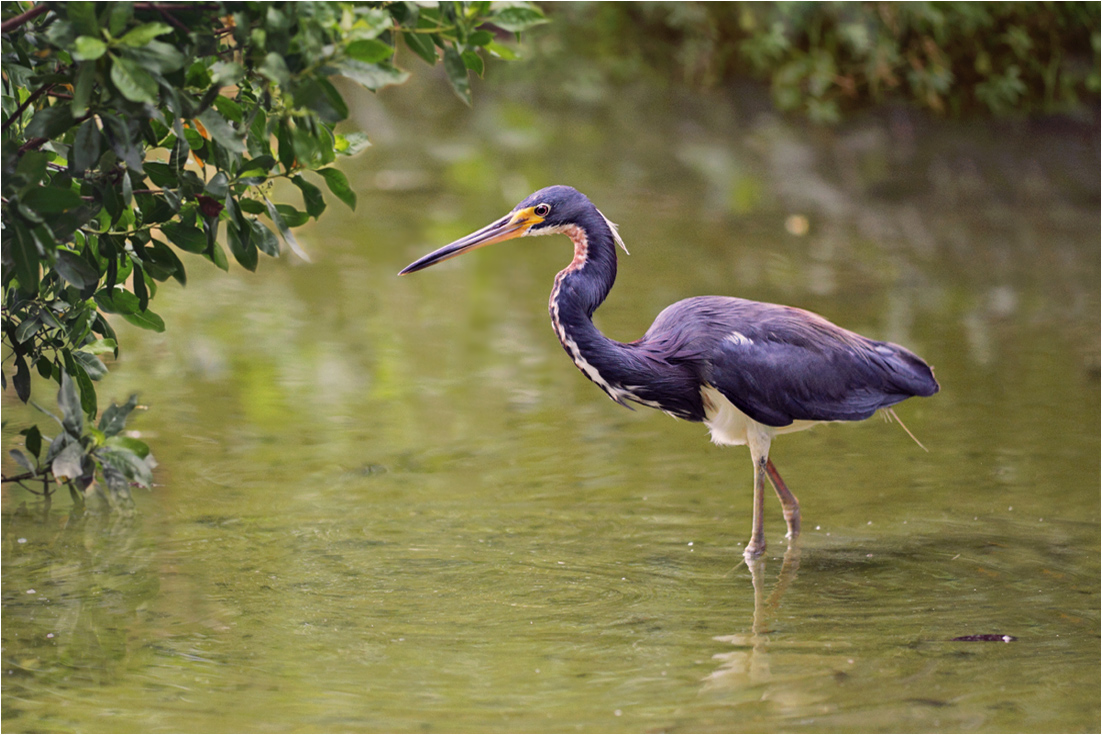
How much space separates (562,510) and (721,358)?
106 centimetres

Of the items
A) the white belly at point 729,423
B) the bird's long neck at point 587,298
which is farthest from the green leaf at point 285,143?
the white belly at point 729,423

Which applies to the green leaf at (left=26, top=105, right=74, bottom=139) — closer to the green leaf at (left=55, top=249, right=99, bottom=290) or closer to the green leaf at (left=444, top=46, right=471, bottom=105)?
the green leaf at (left=55, top=249, right=99, bottom=290)

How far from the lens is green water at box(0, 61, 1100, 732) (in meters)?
4.18

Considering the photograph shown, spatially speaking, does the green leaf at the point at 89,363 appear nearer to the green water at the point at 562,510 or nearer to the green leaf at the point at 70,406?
the green leaf at the point at 70,406

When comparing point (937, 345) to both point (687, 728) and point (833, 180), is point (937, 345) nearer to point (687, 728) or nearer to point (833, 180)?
point (833, 180)

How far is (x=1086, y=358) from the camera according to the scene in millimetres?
7969

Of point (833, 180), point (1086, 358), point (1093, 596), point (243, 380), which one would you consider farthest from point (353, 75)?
point (833, 180)

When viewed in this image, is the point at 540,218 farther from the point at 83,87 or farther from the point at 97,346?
the point at 83,87

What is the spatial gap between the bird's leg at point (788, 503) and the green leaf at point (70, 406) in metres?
2.60

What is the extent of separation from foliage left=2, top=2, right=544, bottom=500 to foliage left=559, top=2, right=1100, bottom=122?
9.31 meters

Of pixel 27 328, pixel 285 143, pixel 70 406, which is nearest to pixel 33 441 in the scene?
pixel 70 406

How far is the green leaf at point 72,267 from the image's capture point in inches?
151

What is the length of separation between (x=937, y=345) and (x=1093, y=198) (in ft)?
13.1

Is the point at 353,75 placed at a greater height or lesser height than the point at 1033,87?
greater
